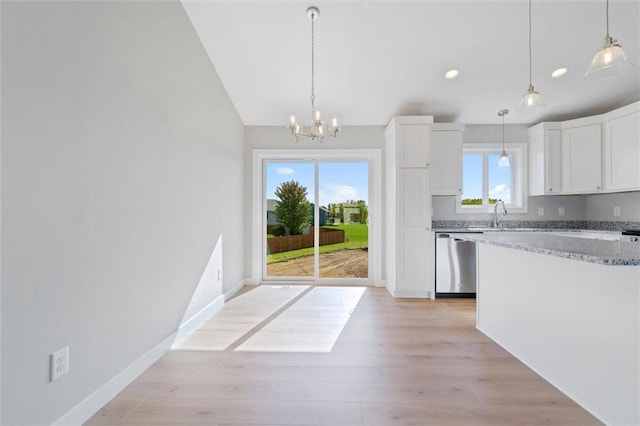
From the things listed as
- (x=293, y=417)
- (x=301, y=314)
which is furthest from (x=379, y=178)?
(x=293, y=417)

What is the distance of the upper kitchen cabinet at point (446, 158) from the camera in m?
3.67

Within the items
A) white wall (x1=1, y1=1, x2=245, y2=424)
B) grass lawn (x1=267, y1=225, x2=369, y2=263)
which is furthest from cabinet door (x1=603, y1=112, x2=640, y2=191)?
white wall (x1=1, y1=1, x2=245, y2=424)

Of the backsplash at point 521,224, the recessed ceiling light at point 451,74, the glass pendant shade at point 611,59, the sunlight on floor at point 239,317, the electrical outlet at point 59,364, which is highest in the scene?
the recessed ceiling light at point 451,74

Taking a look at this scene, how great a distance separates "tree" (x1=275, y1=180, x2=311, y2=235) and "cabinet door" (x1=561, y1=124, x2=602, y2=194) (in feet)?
11.5

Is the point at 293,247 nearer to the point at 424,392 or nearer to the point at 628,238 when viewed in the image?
the point at 424,392

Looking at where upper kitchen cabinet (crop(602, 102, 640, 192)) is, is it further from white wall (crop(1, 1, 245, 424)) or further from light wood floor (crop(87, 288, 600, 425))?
white wall (crop(1, 1, 245, 424))

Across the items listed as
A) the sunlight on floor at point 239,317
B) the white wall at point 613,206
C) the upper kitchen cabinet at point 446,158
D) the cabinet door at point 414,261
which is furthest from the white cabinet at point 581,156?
the sunlight on floor at point 239,317

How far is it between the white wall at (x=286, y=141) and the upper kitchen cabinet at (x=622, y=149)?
2687 millimetres

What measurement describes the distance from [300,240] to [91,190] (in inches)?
116

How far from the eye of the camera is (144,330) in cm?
193

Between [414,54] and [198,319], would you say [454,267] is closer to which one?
[414,54]

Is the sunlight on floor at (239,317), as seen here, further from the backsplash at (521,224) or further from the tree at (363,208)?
the backsplash at (521,224)

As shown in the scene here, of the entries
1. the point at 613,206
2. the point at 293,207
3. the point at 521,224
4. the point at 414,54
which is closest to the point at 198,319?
the point at 293,207

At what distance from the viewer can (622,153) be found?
3201 millimetres
